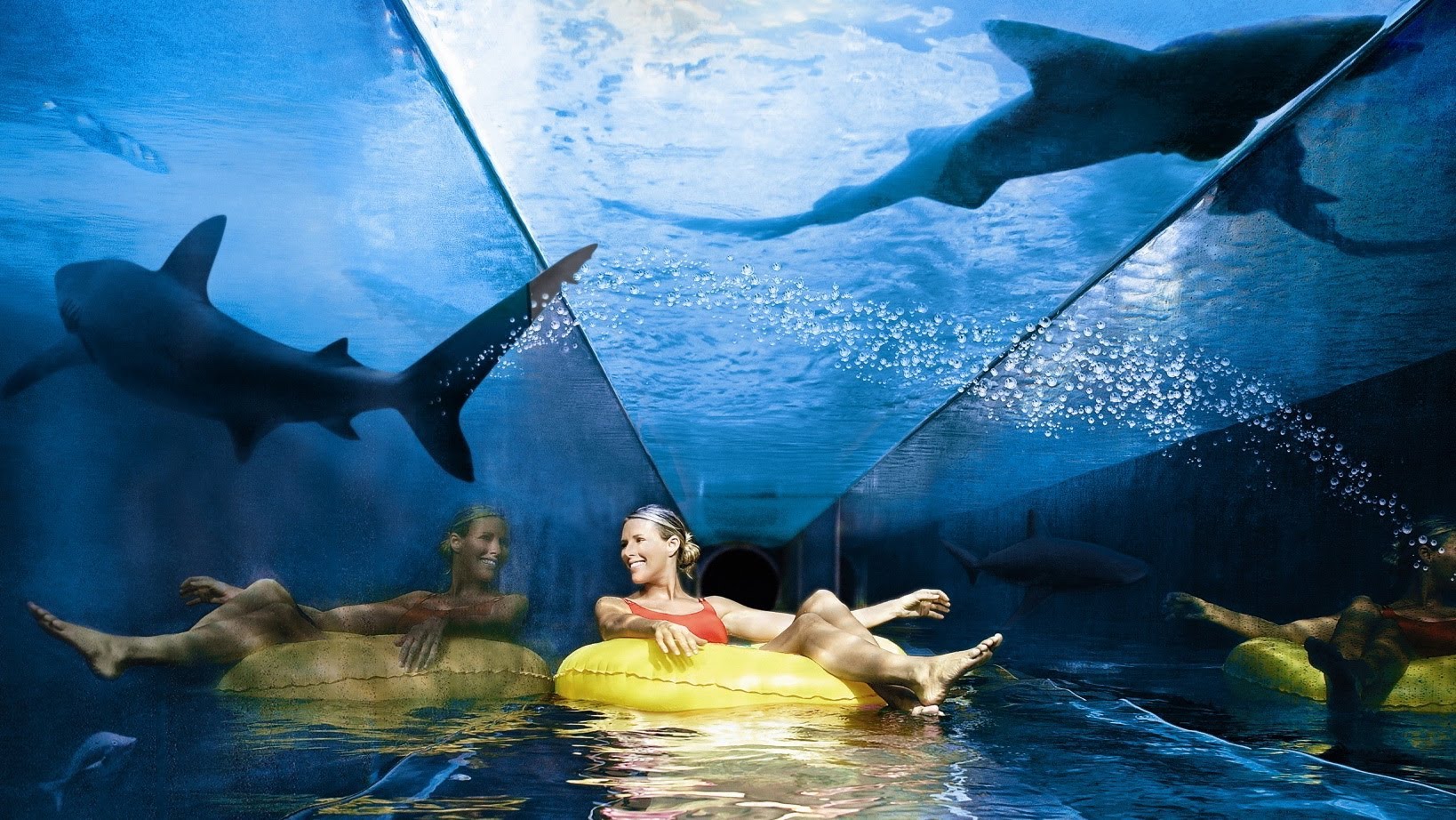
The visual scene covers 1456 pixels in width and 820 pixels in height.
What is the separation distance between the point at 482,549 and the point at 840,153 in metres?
2.27

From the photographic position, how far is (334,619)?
3.59 metres

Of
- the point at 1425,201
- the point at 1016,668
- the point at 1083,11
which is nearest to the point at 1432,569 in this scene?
the point at 1425,201

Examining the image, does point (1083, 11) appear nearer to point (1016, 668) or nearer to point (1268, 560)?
point (1268, 560)

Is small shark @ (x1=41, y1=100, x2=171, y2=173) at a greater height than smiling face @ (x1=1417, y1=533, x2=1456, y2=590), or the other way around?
small shark @ (x1=41, y1=100, x2=171, y2=173)

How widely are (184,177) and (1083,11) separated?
3.06 metres

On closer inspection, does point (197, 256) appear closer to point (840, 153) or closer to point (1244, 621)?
point (840, 153)

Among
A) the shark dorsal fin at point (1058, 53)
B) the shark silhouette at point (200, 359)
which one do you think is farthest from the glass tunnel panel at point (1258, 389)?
the shark silhouette at point (200, 359)

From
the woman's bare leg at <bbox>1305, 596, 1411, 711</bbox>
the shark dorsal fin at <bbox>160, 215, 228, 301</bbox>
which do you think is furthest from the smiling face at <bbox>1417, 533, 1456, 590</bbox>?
the shark dorsal fin at <bbox>160, 215, 228, 301</bbox>

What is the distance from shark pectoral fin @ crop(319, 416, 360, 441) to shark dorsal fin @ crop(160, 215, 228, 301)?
652 millimetres

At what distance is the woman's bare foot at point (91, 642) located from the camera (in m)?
2.70

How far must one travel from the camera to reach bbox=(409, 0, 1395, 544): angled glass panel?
Result: 382 centimetres

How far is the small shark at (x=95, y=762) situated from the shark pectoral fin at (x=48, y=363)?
92 cm

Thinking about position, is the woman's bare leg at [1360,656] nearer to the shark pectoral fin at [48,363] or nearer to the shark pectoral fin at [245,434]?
the shark pectoral fin at [245,434]

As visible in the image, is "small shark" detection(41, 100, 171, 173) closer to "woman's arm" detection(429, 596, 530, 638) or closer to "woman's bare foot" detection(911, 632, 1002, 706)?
"woman's arm" detection(429, 596, 530, 638)
